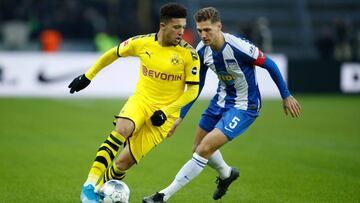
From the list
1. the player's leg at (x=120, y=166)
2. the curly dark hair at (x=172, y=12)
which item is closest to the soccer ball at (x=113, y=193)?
the player's leg at (x=120, y=166)

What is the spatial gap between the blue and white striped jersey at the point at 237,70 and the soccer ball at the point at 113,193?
1237 mm

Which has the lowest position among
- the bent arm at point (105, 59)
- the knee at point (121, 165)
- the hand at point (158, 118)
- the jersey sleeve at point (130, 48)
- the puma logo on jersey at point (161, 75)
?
the knee at point (121, 165)

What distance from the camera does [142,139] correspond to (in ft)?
26.8

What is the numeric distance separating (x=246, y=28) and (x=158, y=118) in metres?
21.3

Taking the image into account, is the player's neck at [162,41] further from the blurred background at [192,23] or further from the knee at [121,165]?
the blurred background at [192,23]

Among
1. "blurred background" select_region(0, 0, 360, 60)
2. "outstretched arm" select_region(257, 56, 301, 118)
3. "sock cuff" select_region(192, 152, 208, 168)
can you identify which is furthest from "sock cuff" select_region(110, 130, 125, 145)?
"blurred background" select_region(0, 0, 360, 60)

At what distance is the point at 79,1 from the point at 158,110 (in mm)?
23042

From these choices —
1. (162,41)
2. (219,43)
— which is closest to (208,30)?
(219,43)

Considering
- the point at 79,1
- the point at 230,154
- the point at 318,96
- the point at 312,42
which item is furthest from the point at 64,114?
the point at 312,42

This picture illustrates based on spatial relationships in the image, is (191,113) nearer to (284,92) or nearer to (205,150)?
(284,92)

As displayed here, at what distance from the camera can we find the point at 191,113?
2016 cm

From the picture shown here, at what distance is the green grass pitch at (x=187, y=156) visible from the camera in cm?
928

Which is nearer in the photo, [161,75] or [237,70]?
[161,75]

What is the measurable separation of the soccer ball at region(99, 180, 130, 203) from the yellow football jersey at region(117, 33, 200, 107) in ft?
Answer: 3.38
